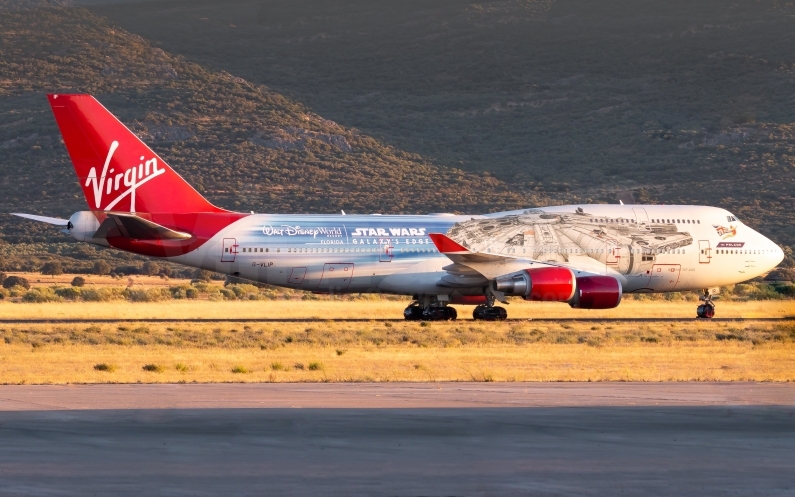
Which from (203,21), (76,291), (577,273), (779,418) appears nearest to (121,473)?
(779,418)

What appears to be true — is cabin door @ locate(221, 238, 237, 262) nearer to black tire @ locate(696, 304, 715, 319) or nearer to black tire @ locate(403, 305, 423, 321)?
black tire @ locate(403, 305, 423, 321)

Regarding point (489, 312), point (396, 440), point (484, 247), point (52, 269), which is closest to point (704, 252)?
point (484, 247)

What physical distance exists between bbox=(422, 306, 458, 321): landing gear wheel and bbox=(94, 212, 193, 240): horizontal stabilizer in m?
8.74

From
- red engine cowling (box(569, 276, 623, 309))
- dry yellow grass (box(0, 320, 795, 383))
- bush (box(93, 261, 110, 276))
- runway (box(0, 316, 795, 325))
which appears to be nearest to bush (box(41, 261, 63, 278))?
bush (box(93, 261, 110, 276))

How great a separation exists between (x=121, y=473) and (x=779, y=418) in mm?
9453

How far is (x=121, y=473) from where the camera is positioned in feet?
44.0

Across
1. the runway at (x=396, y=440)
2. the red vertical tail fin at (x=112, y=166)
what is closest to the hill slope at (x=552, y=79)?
the red vertical tail fin at (x=112, y=166)

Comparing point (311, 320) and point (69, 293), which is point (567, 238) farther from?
point (69, 293)

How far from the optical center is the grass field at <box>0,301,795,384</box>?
26234mm

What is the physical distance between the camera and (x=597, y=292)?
41.8 meters

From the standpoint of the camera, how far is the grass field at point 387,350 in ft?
86.1

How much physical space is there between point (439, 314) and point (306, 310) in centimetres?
1050

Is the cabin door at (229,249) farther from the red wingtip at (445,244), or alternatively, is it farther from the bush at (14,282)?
the bush at (14,282)

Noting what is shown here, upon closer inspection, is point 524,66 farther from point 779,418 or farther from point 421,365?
point 779,418
